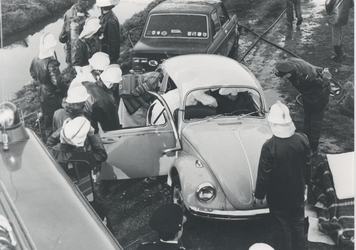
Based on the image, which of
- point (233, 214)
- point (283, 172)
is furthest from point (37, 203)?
point (233, 214)

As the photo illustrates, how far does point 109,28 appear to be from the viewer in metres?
8.05

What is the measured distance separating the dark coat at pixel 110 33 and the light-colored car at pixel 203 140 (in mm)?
2040

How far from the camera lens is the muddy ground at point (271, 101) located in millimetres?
5152

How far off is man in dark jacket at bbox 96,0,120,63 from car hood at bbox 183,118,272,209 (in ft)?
10.5

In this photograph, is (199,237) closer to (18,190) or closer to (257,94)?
(257,94)

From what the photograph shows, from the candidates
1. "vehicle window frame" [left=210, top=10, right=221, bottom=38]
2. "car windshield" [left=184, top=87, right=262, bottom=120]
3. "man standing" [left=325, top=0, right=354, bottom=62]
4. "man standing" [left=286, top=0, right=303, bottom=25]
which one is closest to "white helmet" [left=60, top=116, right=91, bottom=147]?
"car windshield" [left=184, top=87, right=262, bottom=120]

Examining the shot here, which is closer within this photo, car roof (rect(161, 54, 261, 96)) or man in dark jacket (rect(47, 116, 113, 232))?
man in dark jacket (rect(47, 116, 113, 232))

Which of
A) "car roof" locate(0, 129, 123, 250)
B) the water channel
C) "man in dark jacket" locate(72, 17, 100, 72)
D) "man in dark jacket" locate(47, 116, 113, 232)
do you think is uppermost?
"car roof" locate(0, 129, 123, 250)

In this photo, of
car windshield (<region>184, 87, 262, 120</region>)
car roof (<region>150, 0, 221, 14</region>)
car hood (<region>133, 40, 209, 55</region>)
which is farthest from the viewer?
car roof (<region>150, 0, 221, 14</region>)

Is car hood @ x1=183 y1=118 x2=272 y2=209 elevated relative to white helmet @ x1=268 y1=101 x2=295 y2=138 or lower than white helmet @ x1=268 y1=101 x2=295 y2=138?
lower

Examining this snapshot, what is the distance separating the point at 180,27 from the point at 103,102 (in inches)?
136

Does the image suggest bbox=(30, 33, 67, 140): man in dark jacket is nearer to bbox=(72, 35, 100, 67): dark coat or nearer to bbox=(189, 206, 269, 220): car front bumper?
bbox=(72, 35, 100, 67): dark coat

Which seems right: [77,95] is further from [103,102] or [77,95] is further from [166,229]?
[166,229]

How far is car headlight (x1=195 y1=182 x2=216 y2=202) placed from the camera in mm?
4844
